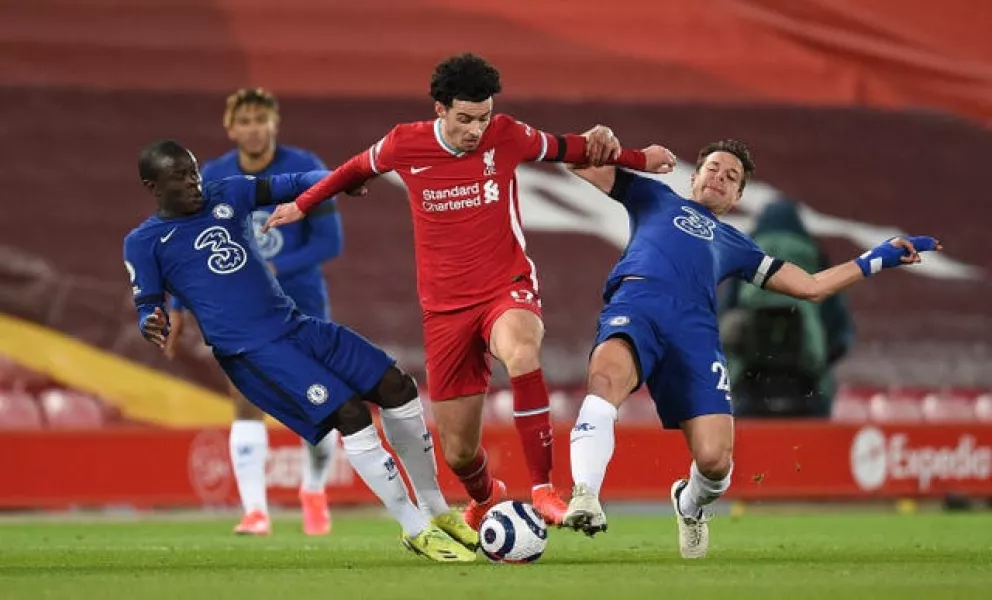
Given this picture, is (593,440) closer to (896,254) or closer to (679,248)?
(679,248)

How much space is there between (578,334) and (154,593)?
11217mm

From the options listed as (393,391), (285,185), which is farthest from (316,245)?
(393,391)

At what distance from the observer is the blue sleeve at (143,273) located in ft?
25.5

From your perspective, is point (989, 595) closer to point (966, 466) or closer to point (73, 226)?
point (966, 466)

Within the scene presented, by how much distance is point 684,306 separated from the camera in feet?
25.9

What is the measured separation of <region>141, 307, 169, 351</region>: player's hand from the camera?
25.1 ft

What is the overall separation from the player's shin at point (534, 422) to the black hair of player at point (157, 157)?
1.79 m

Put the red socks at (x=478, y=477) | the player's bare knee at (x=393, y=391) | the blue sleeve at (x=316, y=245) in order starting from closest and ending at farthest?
1. the player's bare knee at (x=393, y=391)
2. the red socks at (x=478, y=477)
3. the blue sleeve at (x=316, y=245)


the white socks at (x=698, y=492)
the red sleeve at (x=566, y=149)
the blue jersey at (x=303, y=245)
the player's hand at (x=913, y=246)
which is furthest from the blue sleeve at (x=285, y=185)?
the player's hand at (x=913, y=246)

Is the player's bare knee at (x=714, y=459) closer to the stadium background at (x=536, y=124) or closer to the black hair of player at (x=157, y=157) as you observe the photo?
the black hair of player at (x=157, y=157)

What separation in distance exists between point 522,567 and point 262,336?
62.1 inches

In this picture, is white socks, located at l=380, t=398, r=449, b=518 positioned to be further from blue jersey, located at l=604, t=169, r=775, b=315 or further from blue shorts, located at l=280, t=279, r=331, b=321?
blue shorts, located at l=280, t=279, r=331, b=321

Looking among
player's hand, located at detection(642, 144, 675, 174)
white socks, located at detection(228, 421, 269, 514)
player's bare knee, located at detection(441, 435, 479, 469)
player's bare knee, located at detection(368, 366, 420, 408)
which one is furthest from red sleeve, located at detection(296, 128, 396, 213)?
white socks, located at detection(228, 421, 269, 514)

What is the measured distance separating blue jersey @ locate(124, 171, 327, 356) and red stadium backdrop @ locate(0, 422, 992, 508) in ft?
16.6
